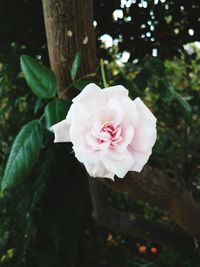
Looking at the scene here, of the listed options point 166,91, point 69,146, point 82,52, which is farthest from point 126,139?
point 69,146

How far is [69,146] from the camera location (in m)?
1.63

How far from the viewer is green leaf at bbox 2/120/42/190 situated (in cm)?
95

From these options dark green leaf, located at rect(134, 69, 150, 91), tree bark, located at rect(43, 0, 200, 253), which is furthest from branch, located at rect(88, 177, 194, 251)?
dark green leaf, located at rect(134, 69, 150, 91)

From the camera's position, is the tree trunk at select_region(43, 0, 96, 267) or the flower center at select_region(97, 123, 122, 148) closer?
the flower center at select_region(97, 123, 122, 148)

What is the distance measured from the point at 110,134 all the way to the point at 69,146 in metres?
0.93

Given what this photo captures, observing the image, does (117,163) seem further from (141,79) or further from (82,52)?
(141,79)

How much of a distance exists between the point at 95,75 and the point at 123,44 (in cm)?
39

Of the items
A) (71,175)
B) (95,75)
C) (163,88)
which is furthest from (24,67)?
(71,175)

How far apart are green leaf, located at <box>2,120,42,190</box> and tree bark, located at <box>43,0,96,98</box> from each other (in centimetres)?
15

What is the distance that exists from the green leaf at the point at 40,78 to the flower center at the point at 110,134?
32 centimetres

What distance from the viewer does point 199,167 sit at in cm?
228

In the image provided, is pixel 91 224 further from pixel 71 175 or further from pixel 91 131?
pixel 91 131

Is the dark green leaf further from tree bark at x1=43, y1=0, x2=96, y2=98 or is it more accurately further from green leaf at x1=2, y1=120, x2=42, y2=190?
green leaf at x1=2, y1=120, x2=42, y2=190

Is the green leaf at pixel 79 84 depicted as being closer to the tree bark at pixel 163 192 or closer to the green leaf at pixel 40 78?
the green leaf at pixel 40 78
